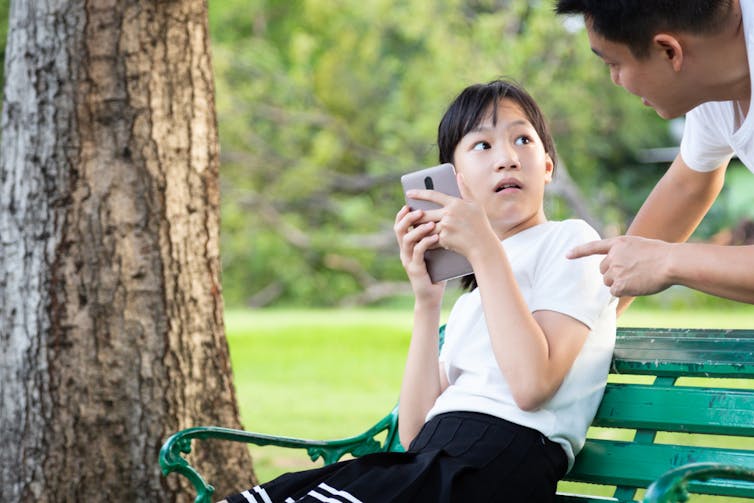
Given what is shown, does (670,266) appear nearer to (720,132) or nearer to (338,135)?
(720,132)

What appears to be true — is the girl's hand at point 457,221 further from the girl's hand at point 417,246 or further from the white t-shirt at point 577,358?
the white t-shirt at point 577,358

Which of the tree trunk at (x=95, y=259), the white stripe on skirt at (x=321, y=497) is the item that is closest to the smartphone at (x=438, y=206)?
the white stripe on skirt at (x=321, y=497)

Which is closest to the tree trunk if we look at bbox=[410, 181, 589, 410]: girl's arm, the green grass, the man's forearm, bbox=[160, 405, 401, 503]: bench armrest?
bbox=[160, 405, 401, 503]: bench armrest

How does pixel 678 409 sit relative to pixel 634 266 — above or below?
below

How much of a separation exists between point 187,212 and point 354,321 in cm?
938

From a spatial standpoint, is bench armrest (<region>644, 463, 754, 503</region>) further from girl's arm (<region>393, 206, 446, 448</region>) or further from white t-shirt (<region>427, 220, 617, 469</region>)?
girl's arm (<region>393, 206, 446, 448</region>)

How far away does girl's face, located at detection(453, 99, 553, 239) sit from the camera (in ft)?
7.34

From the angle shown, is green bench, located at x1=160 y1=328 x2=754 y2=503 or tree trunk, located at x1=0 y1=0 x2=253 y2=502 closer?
green bench, located at x1=160 y1=328 x2=754 y2=503

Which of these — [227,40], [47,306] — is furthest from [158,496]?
[227,40]

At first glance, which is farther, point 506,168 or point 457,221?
point 506,168

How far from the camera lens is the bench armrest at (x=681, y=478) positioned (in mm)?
1550

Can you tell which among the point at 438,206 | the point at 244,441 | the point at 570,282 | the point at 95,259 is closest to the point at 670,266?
the point at 570,282

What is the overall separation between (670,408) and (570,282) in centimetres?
35

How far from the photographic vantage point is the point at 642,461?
86.0 inches
